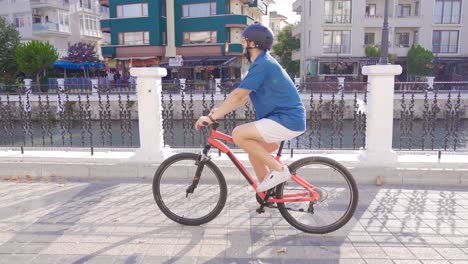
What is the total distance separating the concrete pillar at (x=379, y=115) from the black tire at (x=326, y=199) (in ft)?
5.59

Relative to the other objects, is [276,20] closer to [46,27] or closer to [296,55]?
[296,55]

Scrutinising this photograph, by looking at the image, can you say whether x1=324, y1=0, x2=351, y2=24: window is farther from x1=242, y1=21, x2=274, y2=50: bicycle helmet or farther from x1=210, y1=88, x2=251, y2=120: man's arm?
x1=210, y1=88, x2=251, y2=120: man's arm

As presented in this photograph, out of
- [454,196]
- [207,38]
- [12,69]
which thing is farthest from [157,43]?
[454,196]

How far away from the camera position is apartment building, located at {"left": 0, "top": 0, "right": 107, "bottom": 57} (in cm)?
3806

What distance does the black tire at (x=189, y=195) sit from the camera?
147 inches

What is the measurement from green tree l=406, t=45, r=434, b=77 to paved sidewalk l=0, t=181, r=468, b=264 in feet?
96.8

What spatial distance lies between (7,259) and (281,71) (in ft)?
9.14

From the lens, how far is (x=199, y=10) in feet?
113

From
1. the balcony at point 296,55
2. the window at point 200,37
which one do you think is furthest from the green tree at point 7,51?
the balcony at point 296,55

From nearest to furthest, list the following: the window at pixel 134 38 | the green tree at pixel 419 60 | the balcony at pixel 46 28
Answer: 1. the green tree at pixel 419 60
2. the window at pixel 134 38
3. the balcony at pixel 46 28

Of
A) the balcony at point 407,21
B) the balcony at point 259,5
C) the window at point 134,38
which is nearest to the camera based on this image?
the balcony at point 407,21

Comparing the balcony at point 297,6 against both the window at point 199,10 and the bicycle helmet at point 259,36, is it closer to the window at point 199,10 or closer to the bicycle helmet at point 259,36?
the window at point 199,10

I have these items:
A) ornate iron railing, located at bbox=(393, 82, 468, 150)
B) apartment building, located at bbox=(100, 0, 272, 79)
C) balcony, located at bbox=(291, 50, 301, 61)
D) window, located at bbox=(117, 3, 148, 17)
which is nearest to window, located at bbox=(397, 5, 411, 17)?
balcony, located at bbox=(291, 50, 301, 61)

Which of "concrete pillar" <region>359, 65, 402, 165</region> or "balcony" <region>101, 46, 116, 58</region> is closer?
"concrete pillar" <region>359, 65, 402, 165</region>
